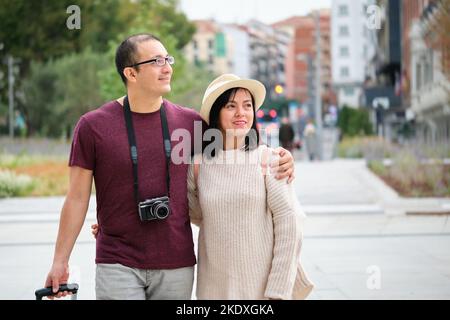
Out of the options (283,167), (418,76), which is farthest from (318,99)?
(283,167)

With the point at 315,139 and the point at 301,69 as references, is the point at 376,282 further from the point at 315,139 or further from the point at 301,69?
the point at 301,69

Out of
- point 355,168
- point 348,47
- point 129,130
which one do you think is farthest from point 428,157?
point 348,47

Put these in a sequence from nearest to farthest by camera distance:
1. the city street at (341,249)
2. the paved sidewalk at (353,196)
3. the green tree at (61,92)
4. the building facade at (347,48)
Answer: the city street at (341,249)
the paved sidewalk at (353,196)
the green tree at (61,92)
the building facade at (347,48)

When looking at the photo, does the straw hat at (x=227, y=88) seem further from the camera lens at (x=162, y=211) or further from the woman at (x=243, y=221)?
the camera lens at (x=162, y=211)

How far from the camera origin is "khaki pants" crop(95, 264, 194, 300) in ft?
13.1

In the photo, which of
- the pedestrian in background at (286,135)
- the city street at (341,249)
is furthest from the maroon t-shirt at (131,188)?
the pedestrian in background at (286,135)

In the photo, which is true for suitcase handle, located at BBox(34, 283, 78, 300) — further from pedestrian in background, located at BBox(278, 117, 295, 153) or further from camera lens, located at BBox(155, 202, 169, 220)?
pedestrian in background, located at BBox(278, 117, 295, 153)

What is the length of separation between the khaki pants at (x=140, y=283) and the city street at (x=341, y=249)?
4.32m

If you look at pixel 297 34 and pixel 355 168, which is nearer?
pixel 355 168

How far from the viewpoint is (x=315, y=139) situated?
38.0 meters

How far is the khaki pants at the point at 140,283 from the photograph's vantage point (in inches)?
158

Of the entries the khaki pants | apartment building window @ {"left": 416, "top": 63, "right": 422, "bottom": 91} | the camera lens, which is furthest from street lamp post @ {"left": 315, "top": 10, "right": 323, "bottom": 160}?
the camera lens

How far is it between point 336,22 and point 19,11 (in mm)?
90311

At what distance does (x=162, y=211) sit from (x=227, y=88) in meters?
0.65
